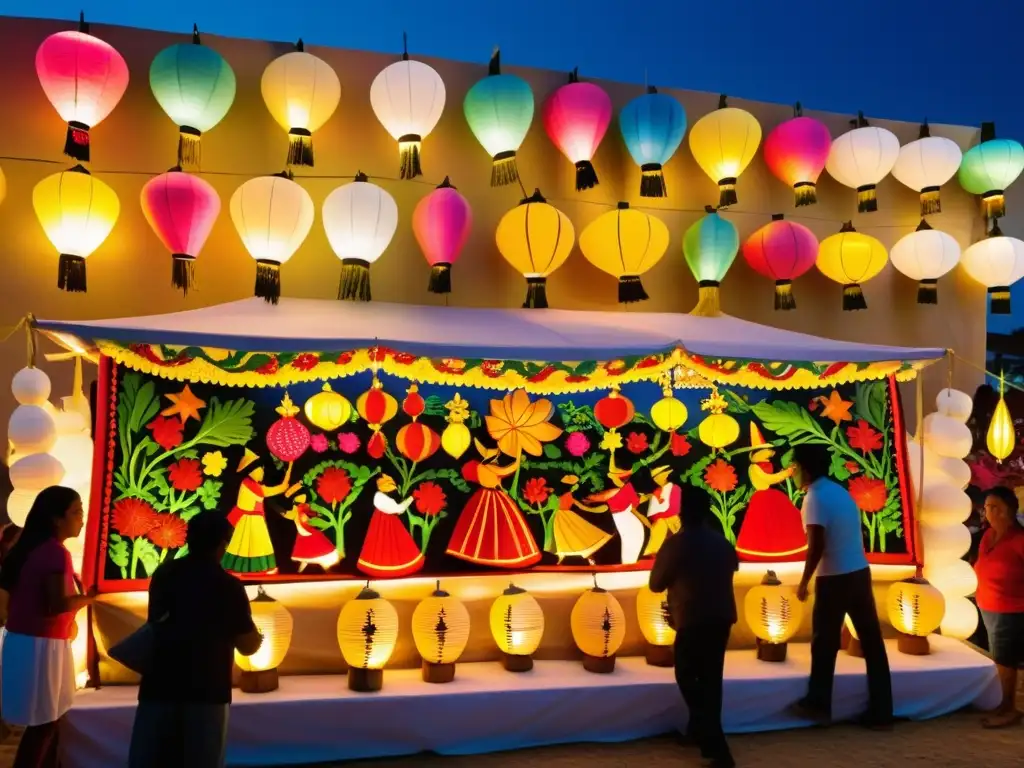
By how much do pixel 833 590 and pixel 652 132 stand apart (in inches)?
120

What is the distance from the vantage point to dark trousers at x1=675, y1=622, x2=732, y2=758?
12.2 feet

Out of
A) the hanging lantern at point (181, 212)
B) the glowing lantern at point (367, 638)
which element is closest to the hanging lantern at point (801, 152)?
the hanging lantern at point (181, 212)

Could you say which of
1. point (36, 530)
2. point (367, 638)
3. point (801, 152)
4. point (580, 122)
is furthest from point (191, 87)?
point (801, 152)

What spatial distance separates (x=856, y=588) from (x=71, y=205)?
4450 millimetres

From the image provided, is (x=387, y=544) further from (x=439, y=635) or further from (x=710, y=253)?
(x=710, y=253)

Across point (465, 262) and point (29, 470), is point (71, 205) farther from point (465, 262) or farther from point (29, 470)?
point (465, 262)

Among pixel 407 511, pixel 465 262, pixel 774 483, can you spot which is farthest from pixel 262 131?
pixel 774 483

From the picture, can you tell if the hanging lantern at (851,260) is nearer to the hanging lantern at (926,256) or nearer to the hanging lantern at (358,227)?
the hanging lantern at (926,256)

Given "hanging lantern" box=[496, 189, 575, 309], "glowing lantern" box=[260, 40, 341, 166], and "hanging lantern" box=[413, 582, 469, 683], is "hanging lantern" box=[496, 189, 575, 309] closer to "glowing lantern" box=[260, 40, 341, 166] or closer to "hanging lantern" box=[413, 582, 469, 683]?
"glowing lantern" box=[260, 40, 341, 166]

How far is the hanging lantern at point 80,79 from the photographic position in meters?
4.53

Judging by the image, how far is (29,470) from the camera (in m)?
3.74

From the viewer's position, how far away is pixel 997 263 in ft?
20.9

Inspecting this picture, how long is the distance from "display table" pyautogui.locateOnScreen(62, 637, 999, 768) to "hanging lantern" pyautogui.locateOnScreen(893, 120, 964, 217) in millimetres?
3456

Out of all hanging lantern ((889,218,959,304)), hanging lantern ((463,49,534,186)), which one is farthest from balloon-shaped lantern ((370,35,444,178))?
hanging lantern ((889,218,959,304))
